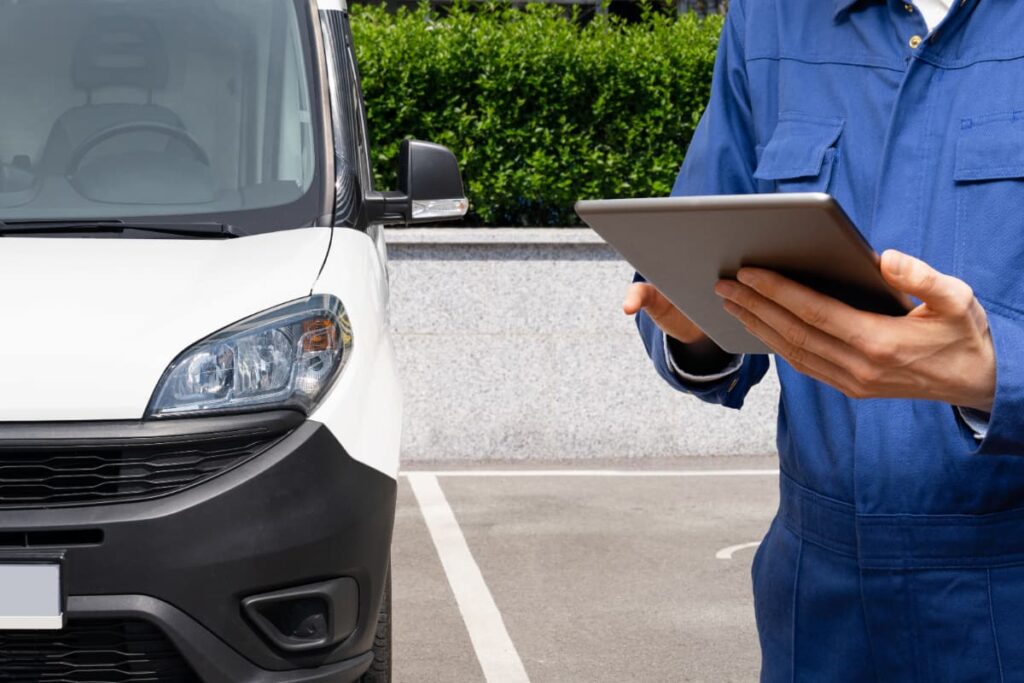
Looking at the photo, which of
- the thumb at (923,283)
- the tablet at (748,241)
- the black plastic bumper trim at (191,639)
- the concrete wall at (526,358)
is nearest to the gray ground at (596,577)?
the concrete wall at (526,358)

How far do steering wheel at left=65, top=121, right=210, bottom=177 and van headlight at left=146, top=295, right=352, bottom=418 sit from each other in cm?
87

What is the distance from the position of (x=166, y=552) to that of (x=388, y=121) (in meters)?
5.84

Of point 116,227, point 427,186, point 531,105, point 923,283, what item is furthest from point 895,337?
point 531,105

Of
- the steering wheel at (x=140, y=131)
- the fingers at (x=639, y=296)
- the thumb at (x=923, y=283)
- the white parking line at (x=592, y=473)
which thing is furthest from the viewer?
the white parking line at (x=592, y=473)

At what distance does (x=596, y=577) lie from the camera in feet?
17.8

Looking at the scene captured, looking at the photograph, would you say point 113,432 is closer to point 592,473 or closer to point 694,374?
point 694,374

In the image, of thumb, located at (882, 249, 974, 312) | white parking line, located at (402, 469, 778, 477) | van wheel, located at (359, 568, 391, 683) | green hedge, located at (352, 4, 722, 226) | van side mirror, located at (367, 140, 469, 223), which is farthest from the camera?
green hedge, located at (352, 4, 722, 226)

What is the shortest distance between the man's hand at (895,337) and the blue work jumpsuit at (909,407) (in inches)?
2.5

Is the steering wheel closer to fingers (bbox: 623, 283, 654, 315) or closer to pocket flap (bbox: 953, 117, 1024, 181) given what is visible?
fingers (bbox: 623, 283, 654, 315)

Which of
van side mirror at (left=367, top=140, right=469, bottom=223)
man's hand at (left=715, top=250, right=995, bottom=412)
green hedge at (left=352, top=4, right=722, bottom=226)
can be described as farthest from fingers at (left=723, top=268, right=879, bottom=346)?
green hedge at (left=352, top=4, right=722, bottom=226)

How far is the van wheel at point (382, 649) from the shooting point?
352 cm

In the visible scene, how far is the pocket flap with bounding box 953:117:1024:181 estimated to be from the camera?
50.4 inches

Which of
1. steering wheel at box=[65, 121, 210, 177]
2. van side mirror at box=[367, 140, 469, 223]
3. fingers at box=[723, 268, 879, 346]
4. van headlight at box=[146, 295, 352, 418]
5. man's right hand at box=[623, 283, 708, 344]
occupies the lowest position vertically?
van headlight at box=[146, 295, 352, 418]

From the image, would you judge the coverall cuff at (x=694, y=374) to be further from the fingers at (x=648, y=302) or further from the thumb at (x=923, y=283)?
the thumb at (x=923, y=283)
